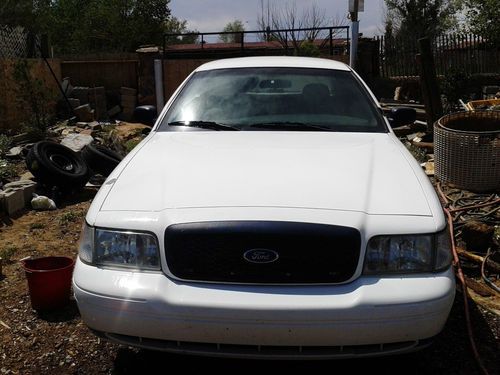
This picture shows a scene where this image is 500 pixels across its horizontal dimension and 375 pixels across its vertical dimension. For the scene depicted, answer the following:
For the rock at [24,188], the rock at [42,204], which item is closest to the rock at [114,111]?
the rock at [24,188]

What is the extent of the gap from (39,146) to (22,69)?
3532 millimetres

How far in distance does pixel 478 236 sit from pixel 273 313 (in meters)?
2.66

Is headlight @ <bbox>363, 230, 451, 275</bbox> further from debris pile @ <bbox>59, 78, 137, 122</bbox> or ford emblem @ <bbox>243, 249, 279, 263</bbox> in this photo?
debris pile @ <bbox>59, 78, 137, 122</bbox>

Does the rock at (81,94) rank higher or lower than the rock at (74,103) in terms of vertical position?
higher

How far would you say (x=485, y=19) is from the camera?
17.6 metres

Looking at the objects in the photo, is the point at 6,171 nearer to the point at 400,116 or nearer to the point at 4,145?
the point at 4,145

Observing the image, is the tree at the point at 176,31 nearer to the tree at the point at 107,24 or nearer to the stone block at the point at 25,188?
the tree at the point at 107,24

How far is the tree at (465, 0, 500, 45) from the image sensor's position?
52.8 ft

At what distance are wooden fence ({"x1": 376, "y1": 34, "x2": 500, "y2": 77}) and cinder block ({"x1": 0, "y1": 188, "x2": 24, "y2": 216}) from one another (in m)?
12.2

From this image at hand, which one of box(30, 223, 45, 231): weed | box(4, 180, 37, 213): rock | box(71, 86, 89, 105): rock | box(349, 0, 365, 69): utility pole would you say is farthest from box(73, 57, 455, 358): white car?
box(71, 86, 89, 105): rock

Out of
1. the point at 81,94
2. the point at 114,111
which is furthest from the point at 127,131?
the point at 114,111

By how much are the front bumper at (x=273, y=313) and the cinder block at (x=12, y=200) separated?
375 centimetres

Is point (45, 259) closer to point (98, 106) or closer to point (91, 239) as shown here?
point (91, 239)

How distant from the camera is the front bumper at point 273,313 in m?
2.24
